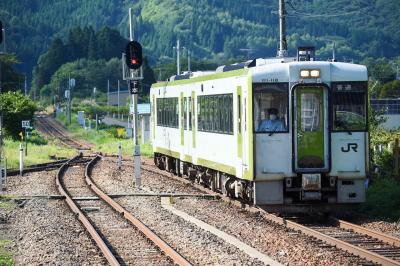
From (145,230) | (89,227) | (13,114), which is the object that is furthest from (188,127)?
(13,114)

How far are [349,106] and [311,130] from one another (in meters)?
0.88

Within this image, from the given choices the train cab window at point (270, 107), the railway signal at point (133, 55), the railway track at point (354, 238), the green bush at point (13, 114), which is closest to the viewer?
the railway track at point (354, 238)

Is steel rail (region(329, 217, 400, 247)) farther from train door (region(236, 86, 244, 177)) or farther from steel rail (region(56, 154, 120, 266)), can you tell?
steel rail (region(56, 154, 120, 266))

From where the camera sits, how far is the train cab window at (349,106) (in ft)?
62.2

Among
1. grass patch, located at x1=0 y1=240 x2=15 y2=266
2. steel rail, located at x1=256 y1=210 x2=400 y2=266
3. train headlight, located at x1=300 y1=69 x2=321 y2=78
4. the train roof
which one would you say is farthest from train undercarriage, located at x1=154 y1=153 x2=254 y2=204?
grass patch, located at x1=0 y1=240 x2=15 y2=266

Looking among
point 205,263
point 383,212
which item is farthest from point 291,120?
point 205,263

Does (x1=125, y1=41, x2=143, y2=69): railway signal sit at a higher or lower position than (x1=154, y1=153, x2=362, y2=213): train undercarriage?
higher

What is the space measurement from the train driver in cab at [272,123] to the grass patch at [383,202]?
2.69 meters

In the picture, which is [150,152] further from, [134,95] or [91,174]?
[134,95]

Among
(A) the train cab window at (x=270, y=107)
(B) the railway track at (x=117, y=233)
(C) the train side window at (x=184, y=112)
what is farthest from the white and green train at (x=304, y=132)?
(C) the train side window at (x=184, y=112)

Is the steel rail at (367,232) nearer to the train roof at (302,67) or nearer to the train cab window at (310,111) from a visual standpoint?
the train cab window at (310,111)

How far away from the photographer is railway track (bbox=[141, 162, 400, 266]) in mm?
13750

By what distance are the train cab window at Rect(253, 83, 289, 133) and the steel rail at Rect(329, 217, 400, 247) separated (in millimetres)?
2107

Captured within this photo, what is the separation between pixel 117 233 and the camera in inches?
681
